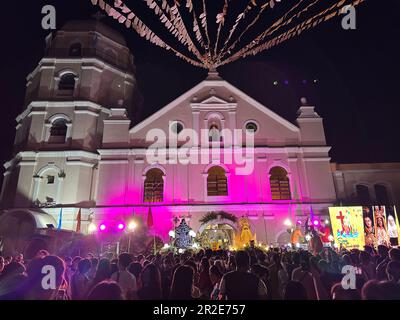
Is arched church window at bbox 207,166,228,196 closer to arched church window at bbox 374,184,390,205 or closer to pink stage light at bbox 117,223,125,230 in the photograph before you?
pink stage light at bbox 117,223,125,230

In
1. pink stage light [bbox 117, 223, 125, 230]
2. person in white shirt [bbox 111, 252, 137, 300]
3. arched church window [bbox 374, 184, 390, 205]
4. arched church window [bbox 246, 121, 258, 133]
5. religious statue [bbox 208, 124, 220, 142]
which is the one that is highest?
arched church window [bbox 246, 121, 258, 133]

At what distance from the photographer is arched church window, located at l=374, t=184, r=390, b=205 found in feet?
71.7

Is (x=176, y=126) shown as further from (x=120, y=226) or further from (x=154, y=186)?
(x=120, y=226)

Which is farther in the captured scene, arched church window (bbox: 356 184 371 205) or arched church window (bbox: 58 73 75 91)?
arched church window (bbox: 58 73 75 91)

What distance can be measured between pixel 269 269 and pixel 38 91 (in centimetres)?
2561

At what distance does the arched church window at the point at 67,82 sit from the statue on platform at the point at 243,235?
18.9 metres

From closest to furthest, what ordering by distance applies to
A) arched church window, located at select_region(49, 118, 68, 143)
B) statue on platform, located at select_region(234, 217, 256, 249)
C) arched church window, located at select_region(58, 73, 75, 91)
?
statue on platform, located at select_region(234, 217, 256, 249), arched church window, located at select_region(49, 118, 68, 143), arched church window, located at select_region(58, 73, 75, 91)

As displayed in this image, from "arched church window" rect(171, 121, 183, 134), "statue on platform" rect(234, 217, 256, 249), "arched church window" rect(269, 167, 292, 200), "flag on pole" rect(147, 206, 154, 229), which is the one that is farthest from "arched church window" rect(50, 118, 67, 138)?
"arched church window" rect(269, 167, 292, 200)

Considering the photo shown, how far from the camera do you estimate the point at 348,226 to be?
17.9m

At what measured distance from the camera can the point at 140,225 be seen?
19609 millimetres

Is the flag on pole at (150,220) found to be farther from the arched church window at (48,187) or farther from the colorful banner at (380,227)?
the colorful banner at (380,227)

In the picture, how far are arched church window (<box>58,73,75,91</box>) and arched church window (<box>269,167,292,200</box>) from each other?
62.4ft

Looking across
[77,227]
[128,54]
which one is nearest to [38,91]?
[128,54]

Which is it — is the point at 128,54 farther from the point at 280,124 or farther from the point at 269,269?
the point at 269,269
